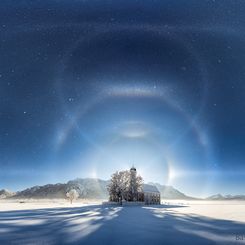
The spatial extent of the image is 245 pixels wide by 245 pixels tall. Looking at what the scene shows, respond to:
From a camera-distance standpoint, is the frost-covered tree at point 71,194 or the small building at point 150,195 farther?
the frost-covered tree at point 71,194

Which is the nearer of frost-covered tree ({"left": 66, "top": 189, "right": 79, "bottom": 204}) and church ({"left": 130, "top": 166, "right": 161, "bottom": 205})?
church ({"left": 130, "top": 166, "right": 161, "bottom": 205})

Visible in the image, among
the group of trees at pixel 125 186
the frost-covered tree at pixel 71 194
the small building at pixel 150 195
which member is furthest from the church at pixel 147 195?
the frost-covered tree at pixel 71 194

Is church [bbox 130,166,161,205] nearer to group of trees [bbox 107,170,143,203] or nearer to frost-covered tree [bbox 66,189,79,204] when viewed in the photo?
group of trees [bbox 107,170,143,203]

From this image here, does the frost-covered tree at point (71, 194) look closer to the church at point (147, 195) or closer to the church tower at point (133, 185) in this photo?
the church at point (147, 195)

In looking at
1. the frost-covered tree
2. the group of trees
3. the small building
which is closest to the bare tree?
the group of trees

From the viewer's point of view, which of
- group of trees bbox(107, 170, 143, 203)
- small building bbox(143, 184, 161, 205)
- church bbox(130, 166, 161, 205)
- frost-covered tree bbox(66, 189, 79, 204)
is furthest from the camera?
frost-covered tree bbox(66, 189, 79, 204)

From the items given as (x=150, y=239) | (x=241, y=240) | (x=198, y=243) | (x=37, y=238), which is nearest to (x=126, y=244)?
(x=150, y=239)

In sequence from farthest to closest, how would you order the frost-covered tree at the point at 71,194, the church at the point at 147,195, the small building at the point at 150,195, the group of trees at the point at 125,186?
the frost-covered tree at the point at 71,194 < the small building at the point at 150,195 < the church at the point at 147,195 < the group of trees at the point at 125,186

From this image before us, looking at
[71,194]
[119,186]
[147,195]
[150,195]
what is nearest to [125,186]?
[119,186]

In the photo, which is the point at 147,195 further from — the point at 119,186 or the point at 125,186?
the point at 119,186
